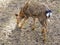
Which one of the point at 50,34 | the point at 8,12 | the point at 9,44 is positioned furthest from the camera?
the point at 8,12

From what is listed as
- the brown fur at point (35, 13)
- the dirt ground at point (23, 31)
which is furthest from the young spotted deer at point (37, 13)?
the dirt ground at point (23, 31)

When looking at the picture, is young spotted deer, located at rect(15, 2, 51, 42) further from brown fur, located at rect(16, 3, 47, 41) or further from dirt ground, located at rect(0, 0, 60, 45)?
dirt ground, located at rect(0, 0, 60, 45)

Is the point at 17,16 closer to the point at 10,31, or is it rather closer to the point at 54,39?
the point at 10,31

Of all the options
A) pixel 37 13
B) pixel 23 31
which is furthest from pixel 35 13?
pixel 23 31

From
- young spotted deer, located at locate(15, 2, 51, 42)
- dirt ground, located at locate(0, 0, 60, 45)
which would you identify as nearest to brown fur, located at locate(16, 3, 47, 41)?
young spotted deer, located at locate(15, 2, 51, 42)

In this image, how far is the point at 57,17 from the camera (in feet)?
22.4

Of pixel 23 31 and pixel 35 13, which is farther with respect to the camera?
pixel 23 31

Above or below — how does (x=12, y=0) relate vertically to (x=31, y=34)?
above

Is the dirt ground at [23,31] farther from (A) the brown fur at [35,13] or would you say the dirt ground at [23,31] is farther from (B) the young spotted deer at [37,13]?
(A) the brown fur at [35,13]

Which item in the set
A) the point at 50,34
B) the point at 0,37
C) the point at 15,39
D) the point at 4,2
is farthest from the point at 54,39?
the point at 4,2

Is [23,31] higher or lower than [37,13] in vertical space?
lower

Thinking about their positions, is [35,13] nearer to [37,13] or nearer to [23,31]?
[37,13]

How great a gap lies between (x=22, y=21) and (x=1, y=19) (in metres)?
0.69

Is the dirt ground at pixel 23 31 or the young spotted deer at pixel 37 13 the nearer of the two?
the young spotted deer at pixel 37 13
